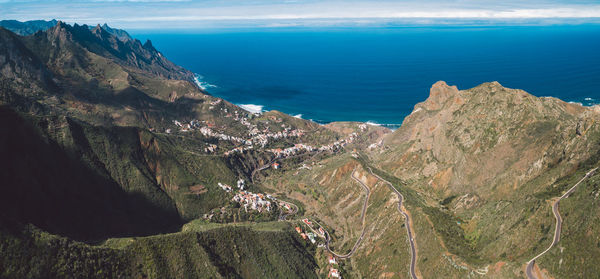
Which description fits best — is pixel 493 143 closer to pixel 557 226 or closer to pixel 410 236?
pixel 410 236

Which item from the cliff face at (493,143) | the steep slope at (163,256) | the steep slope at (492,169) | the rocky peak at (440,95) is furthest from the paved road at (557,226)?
the rocky peak at (440,95)

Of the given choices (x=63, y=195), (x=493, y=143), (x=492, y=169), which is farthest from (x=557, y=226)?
(x=63, y=195)

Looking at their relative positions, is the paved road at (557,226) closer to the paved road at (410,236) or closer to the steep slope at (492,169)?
the steep slope at (492,169)

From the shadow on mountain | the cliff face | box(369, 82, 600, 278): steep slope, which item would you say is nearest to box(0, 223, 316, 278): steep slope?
the shadow on mountain

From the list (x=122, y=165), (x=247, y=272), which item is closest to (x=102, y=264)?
(x=247, y=272)

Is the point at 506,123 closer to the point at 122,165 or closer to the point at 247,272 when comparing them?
the point at 247,272

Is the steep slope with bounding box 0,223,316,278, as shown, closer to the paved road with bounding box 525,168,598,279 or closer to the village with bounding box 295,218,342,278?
the village with bounding box 295,218,342,278

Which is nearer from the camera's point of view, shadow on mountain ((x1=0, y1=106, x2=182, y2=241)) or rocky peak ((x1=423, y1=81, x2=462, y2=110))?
shadow on mountain ((x1=0, y1=106, x2=182, y2=241))
